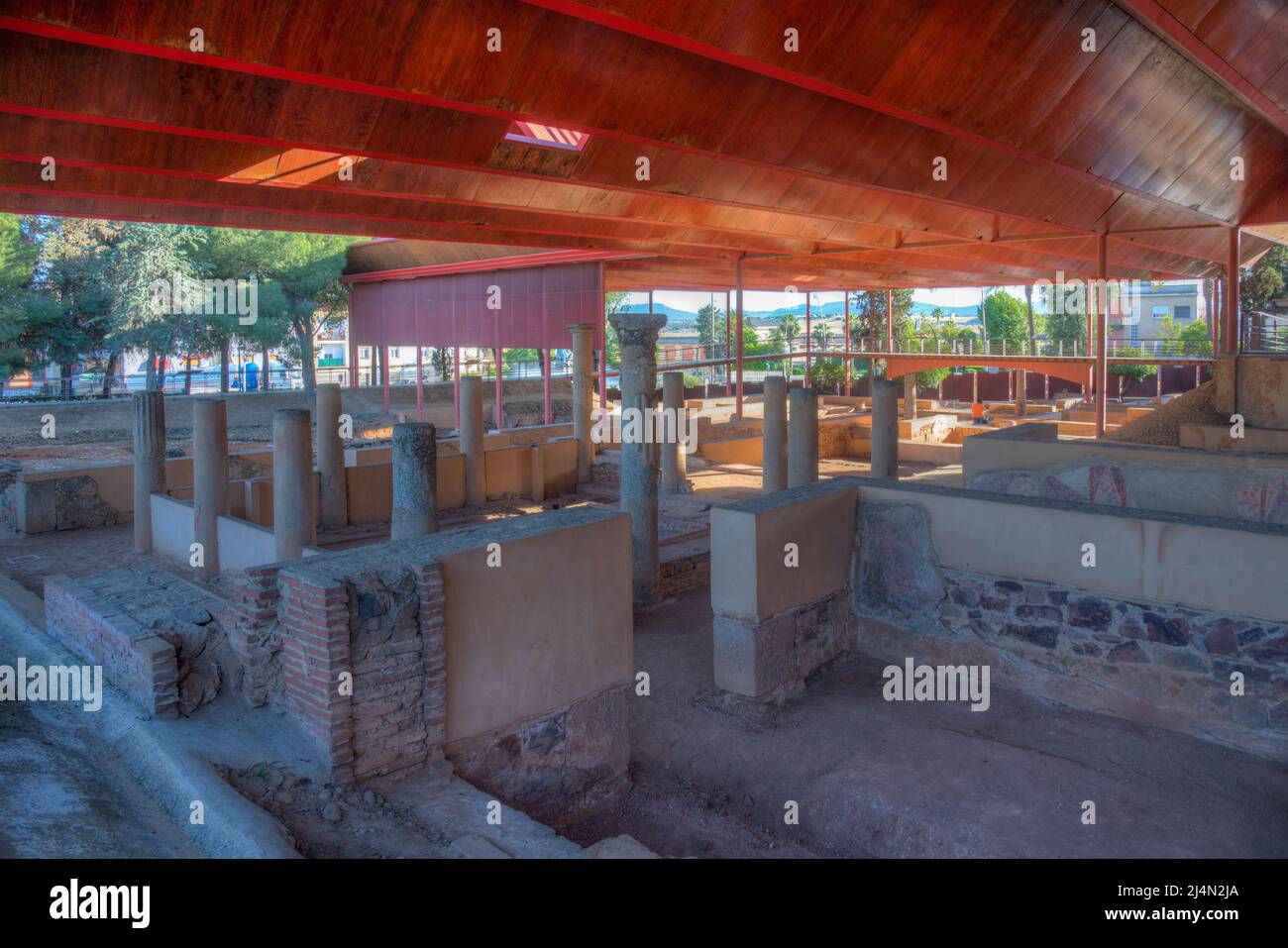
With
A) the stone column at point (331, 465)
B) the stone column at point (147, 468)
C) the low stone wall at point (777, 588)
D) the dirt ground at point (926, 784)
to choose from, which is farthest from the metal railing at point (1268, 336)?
the stone column at point (147, 468)

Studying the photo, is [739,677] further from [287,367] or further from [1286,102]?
[287,367]

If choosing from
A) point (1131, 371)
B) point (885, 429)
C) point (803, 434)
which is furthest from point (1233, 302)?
point (1131, 371)

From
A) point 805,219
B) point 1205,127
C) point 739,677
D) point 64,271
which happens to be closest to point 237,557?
point 739,677

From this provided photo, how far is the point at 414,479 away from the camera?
939 cm

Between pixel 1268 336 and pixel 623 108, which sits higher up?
pixel 623 108

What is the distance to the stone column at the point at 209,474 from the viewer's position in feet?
37.4

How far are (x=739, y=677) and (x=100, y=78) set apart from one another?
269 inches

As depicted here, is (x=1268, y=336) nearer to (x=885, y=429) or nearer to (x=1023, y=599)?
(x=885, y=429)

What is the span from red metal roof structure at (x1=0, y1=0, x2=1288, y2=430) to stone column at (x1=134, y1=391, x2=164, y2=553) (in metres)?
2.68

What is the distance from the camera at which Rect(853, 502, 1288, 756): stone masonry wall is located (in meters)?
7.22

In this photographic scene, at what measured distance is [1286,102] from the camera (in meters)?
10.4

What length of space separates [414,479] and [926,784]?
5.33 m

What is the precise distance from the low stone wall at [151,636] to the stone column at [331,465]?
24.6ft

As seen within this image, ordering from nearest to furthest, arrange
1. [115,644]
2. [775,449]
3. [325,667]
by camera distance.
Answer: [325,667] → [115,644] → [775,449]
